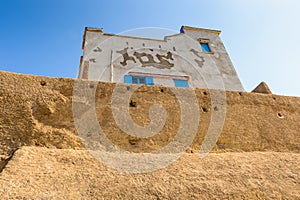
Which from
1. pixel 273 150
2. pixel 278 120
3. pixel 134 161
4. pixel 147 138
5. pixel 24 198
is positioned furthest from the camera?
pixel 278 120

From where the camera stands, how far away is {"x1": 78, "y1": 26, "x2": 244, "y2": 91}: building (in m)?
11.1

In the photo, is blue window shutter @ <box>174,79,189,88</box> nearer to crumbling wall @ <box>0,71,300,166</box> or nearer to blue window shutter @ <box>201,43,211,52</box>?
blue window shutter @ <box>201,43,211,52</box>

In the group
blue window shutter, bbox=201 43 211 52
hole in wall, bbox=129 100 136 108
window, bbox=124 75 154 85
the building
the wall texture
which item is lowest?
the wall texture

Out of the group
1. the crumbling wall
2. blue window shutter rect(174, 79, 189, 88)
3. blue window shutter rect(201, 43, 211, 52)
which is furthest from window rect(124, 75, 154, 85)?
blue window shutter rect(201, 43, 211, 52)

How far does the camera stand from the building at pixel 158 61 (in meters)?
11.1

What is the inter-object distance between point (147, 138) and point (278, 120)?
3.71 meters

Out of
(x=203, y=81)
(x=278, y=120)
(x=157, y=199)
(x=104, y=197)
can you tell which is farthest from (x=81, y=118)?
(x=203, y=81)

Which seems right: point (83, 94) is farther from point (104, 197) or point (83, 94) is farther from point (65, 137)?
point (104, 197)

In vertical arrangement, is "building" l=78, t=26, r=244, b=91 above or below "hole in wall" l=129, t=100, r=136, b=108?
above

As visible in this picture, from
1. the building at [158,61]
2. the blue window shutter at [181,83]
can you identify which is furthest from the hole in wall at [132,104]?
the blue window shutter at [181,83]

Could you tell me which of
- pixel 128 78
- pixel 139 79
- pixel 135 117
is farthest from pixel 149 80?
pixel 135 117

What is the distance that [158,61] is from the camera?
1216 cm

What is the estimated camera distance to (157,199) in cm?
360

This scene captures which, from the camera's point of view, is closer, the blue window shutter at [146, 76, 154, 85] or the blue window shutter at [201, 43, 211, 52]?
the blue window shutter at [146, 76, 154, 85]
